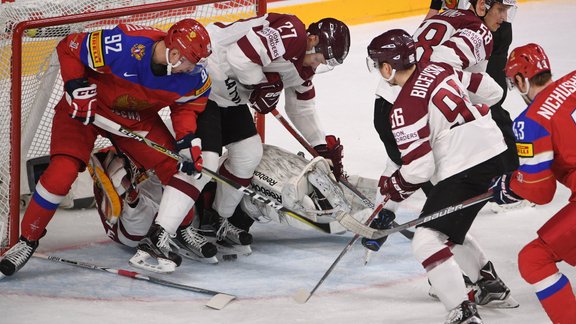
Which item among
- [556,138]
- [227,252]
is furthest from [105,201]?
[556,138]

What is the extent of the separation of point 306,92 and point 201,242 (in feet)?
2.56

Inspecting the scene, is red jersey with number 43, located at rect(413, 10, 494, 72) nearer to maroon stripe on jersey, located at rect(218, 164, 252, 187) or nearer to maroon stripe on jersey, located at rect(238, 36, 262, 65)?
maroon stripe on jersey, located at rect(238, 36, 262, 65)

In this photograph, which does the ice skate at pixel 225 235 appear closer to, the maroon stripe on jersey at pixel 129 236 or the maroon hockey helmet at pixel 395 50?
the maroon stripe on jersey at pixel 129 236

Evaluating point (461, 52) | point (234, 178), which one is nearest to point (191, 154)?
point (234, 178)

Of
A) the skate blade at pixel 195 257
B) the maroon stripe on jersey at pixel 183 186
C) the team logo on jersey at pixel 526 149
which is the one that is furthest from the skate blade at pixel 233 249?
the team logo on jersey at pixel 526 149

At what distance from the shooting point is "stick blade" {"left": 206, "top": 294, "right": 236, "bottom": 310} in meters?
3.95

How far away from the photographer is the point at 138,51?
4129 millimetres

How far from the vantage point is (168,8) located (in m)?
4.61

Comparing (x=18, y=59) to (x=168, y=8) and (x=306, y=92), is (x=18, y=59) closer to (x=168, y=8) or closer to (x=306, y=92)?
(x=168, y=8)

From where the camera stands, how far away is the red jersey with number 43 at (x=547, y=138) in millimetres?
3334

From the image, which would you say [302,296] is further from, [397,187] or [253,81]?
[253,81]

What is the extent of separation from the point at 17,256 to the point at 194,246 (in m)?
0.69

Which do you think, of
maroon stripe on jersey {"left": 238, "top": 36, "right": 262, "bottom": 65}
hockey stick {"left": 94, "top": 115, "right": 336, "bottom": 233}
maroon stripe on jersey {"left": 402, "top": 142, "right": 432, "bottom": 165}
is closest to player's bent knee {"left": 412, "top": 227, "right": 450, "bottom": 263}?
maroon stripe on jersey {"left": 402, "top": 142, "right": 432, "bottom": 165}

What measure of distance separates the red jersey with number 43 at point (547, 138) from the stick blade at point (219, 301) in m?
1.14
